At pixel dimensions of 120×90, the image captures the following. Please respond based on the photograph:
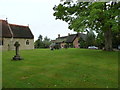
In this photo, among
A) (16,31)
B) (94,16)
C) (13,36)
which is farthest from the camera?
(16,31)

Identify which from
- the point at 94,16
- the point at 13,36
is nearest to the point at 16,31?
the point at 13,36

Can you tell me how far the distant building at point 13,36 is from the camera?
40.6m

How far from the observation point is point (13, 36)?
42.2 m

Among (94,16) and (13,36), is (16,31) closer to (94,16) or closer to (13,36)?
(13,36)

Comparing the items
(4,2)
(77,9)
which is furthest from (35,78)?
(77,9)

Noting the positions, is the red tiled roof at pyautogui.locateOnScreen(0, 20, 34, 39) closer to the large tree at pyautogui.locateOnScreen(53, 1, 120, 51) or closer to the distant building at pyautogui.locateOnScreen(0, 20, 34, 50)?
the distant building at pyautogui.locateOnScreen(0, 20, 34, 50)

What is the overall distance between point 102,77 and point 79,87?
2.42 metres

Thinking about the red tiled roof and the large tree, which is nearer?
the large tree

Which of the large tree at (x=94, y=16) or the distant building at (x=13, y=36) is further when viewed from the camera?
the distant building at (x=13, y=36)

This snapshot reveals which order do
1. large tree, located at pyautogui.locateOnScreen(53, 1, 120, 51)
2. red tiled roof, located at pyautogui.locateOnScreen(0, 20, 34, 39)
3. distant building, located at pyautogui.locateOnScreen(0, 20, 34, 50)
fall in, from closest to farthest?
large tree, located at pyautogui.locateOnScreen(53, 1, 120, 51)
distant building, located at pyautogui.locateOnScreen(0, 20, 34, 50)
red tiled roof, located at pyautogui.locateOnScreen(0, 20, 34, 39)

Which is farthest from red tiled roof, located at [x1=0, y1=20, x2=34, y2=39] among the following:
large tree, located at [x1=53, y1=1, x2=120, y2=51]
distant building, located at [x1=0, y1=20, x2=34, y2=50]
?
large tree, located at [x1=53, y1=1, x2=120, y2=51]

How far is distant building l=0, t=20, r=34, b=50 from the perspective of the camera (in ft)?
133

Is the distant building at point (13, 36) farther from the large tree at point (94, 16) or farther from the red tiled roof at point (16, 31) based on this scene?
the large tree at point (94, 16)

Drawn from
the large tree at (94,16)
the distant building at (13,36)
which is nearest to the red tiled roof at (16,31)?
the distant building at (13,36)
